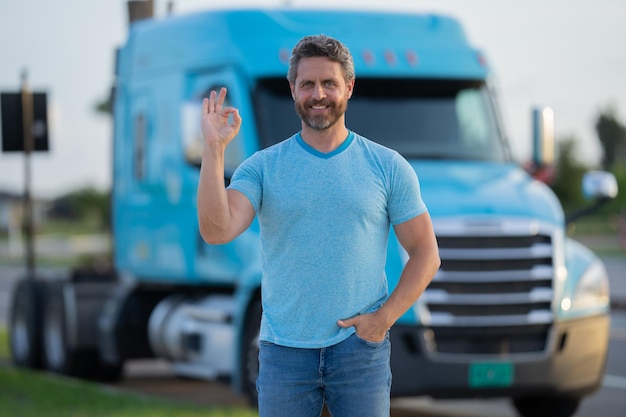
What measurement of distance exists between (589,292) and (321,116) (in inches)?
225

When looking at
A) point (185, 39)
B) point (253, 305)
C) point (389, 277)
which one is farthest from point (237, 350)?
point (185, 39)

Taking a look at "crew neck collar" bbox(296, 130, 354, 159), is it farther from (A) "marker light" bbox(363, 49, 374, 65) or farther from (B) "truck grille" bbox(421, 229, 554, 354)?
(A) "marker light" bbox(363, 49, 374, 65)

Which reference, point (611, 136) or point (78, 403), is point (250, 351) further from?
point (611, 136)

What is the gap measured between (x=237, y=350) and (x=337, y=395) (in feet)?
18.4

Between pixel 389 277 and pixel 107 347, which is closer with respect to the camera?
pixel 389 277

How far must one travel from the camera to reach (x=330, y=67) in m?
4.61

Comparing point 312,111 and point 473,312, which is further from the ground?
point 312,111

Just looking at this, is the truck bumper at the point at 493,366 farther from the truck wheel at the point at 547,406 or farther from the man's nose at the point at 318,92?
the man's nose at the point at 318,92

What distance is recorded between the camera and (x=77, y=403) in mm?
10969

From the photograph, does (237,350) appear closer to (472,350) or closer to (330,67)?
(472,350)

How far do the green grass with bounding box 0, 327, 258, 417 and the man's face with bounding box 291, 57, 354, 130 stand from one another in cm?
542

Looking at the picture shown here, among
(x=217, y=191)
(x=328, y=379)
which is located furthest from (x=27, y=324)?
(x=217, y=191)

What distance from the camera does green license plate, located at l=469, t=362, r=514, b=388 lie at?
930 cm

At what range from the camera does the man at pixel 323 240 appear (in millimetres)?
4559
